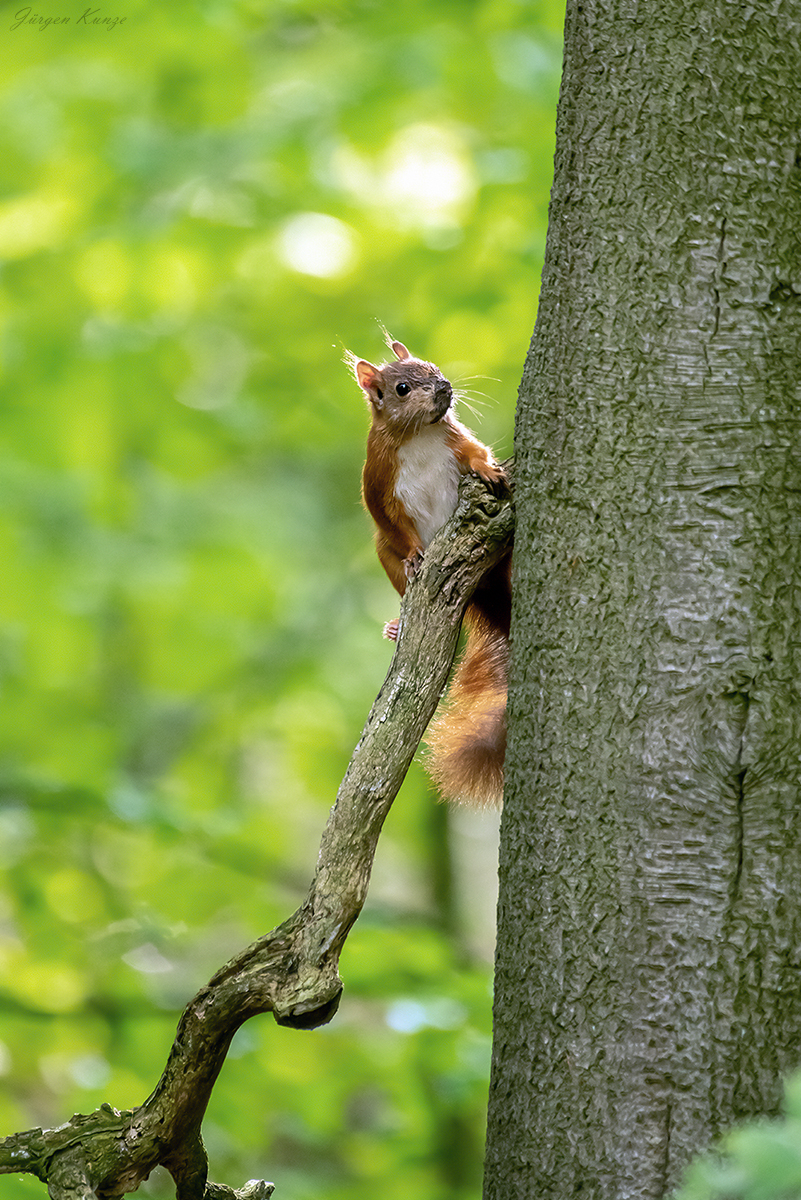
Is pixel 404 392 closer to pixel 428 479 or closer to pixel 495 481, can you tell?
pixel 428 479

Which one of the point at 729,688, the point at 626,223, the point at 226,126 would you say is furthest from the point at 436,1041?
the point at 226,126

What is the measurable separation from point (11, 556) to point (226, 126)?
1.42 m

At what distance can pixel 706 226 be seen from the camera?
1082 millimetres

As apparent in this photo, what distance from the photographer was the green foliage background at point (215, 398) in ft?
8.59

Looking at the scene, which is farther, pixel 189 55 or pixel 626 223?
pixel 189 55

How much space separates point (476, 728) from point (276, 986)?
1.93 feet

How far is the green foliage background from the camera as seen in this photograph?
8.59 feet

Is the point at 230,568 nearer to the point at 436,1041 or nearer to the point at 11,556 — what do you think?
the point at 11,556
